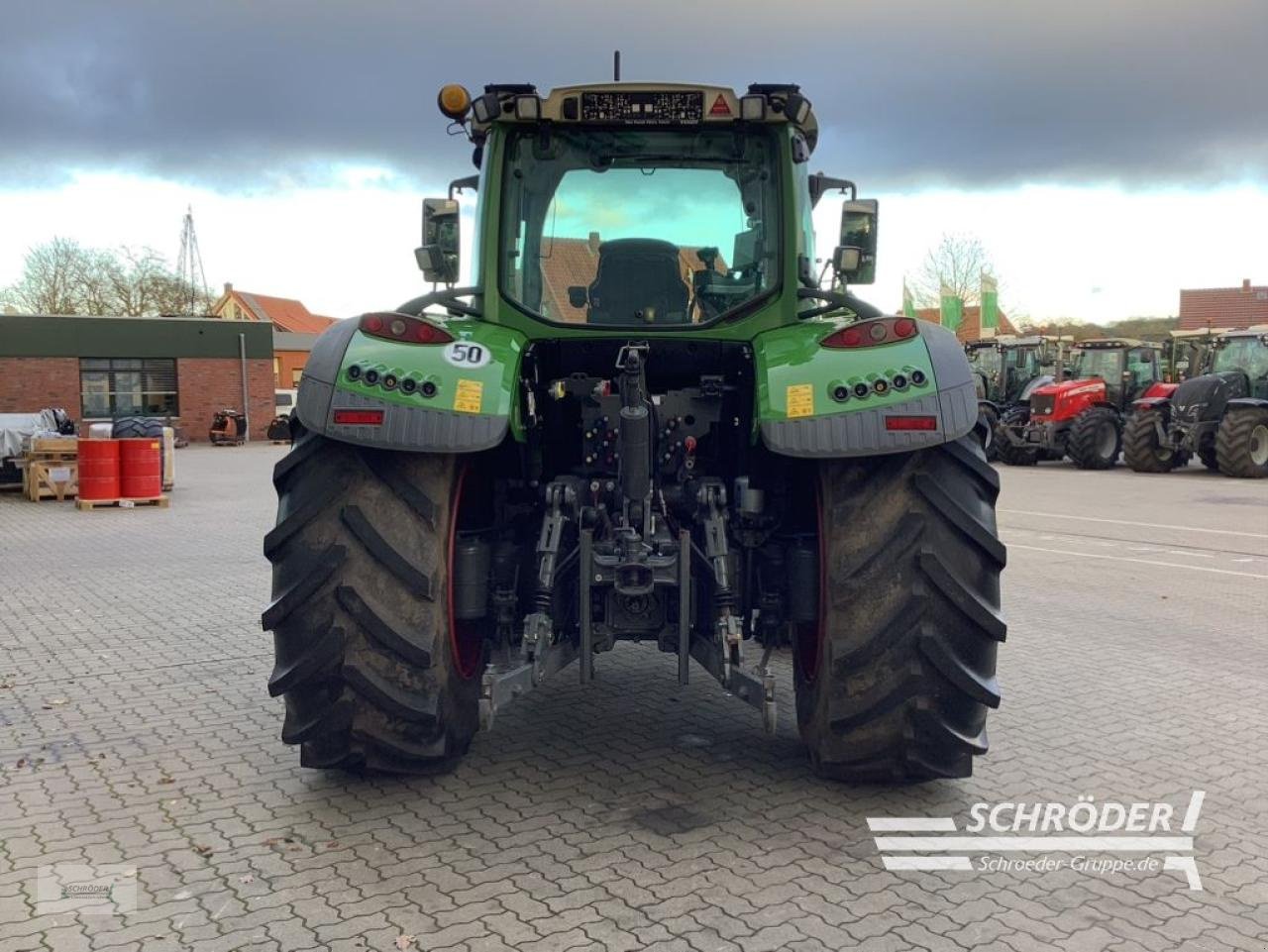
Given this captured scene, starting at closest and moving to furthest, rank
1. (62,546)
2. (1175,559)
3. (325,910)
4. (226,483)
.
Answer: (325,910), (1175,559), (62,546), (226,483)

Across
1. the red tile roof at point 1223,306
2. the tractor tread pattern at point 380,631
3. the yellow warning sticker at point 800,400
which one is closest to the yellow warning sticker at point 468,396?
the tractor tread pattern at point 380,631

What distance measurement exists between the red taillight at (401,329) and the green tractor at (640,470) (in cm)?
1

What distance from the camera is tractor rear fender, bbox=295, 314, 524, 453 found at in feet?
12.2

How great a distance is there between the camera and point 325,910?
126 inches

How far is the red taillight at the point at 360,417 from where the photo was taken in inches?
146

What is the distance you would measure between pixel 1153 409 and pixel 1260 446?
2060 mm

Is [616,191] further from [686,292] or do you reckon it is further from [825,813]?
[825,813]

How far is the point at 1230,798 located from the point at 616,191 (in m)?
3.55

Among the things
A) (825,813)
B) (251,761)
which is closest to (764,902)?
(825,813)

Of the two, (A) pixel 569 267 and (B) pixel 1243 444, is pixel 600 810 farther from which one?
(B) pixel 1243 444

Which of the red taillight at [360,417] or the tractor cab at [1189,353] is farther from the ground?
the tractor cab at [1189,353]

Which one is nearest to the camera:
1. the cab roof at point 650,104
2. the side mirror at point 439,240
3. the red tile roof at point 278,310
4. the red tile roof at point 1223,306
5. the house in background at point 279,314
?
the cab roof at point 650,104

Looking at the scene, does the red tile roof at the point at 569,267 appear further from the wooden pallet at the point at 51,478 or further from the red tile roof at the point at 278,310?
the red tile roof at the point at 278,310

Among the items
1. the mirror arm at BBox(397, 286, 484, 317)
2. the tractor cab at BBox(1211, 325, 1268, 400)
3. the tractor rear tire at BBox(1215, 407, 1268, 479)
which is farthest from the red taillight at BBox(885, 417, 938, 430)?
the tractor cab at BBox(1211, 325, 1268, 400)
